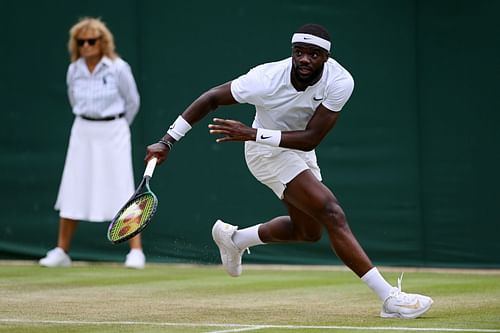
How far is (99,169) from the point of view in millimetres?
11484

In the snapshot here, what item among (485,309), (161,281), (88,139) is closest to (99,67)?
(88,139)

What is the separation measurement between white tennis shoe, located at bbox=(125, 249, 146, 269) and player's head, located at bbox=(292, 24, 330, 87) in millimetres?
4396

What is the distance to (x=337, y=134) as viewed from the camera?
1147 cm

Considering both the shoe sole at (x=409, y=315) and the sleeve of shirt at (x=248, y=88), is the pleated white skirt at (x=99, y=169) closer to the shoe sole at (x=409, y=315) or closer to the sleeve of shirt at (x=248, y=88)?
the sleeve of shirt at (x=248, y=88)

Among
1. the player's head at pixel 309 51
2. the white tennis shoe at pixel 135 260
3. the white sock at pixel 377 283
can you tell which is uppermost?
the player's head at pixel 309 51

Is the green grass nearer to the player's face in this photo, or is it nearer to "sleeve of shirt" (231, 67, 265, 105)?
"sleeve of shirt" (231, 67, 265, 105)

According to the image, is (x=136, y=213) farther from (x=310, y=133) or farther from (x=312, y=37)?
(x=312, y=37)

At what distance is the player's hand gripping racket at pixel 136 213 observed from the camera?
23.0 feet

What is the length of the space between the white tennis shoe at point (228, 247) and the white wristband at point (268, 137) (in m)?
1.51

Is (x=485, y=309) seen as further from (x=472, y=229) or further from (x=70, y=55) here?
(x=70, y=55)

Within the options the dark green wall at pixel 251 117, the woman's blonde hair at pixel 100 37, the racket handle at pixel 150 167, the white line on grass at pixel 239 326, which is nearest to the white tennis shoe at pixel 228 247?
the racket handle at pixel 150 167

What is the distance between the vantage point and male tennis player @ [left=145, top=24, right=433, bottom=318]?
7.04 m

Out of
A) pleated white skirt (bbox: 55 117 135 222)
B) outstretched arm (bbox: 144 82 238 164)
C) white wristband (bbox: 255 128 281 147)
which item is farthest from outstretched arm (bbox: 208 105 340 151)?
pleated white skirt (bbox: 55 117 135 222)

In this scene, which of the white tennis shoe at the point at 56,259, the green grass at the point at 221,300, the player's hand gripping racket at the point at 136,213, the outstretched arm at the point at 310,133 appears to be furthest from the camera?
the white tennis shoe at the point at 56,259
